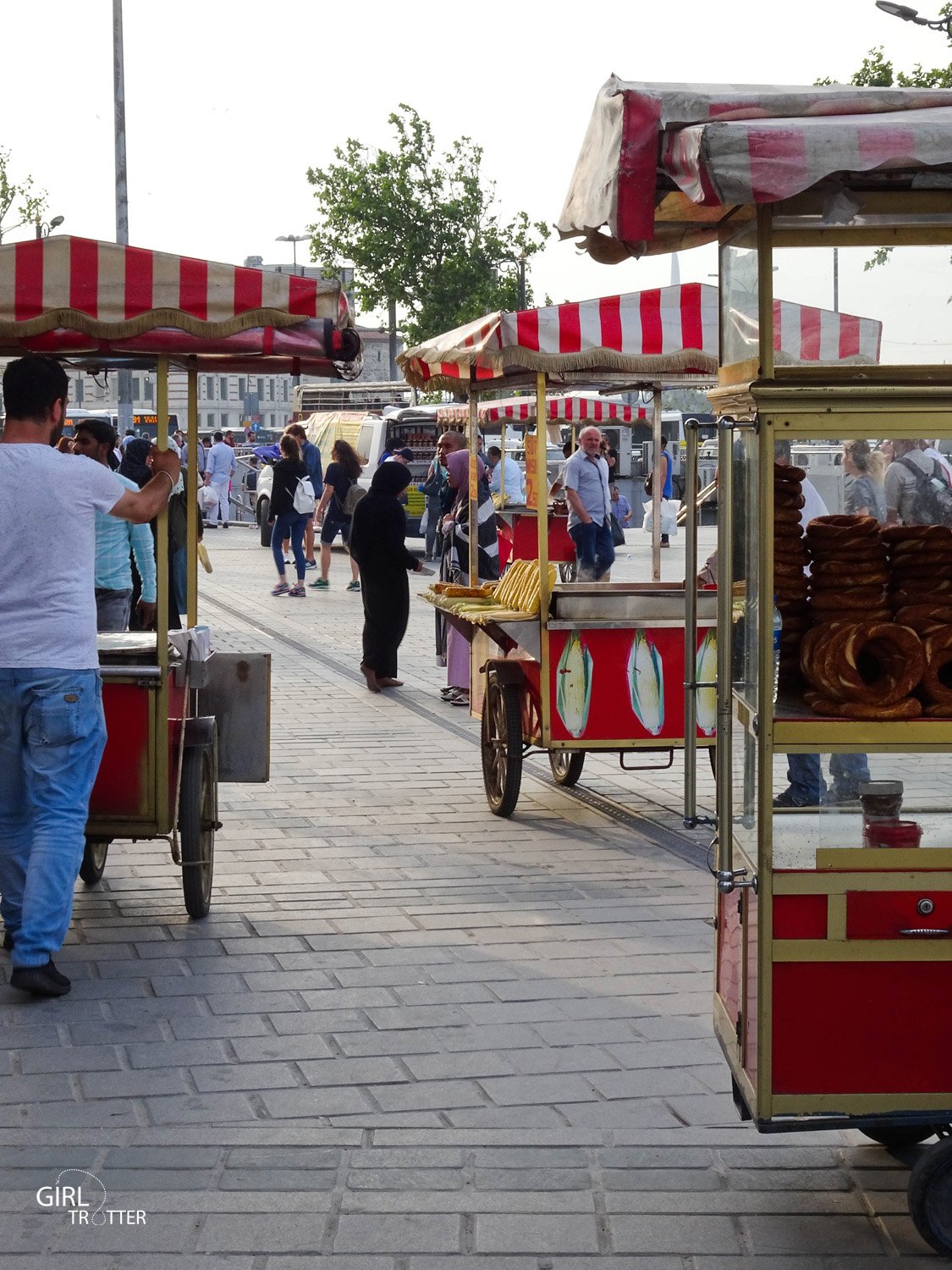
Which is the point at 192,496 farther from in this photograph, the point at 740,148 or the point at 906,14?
the point at 906,14

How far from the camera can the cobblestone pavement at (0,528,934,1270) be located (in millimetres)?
3555

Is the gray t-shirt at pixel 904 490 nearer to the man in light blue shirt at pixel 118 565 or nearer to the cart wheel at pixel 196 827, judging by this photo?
the cart wheel at pixel 196 827

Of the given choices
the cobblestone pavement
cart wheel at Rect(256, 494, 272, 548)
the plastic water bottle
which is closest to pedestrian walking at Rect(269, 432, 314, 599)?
cart wheel at Rect(256, 494, 272, 548)

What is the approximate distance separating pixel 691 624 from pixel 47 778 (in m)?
2.18

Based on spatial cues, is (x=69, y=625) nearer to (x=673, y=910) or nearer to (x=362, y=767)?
(x=673, y=910)

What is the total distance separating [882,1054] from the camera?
3502 millimetres

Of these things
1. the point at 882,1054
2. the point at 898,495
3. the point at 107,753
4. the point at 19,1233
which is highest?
the point at 898,495

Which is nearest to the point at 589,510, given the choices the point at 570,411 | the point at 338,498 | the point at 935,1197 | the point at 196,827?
the point at 338,498

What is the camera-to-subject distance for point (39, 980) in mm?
5070

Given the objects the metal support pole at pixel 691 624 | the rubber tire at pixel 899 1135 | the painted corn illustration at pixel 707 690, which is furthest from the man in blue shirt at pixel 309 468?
the rubber tire at pixel 899 1135

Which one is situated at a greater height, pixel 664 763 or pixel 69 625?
pixel 69 625

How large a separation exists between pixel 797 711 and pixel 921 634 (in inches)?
13.7

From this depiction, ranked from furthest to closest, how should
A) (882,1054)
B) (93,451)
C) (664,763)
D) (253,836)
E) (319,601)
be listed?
(319,601) → (664,763) → (93,451) → (253,836) → (882,1054)

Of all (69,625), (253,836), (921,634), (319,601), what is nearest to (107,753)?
(69,625)
